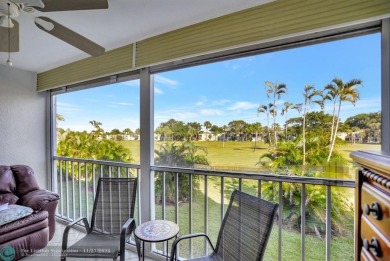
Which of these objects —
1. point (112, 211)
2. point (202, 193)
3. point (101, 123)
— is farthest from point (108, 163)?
point (202, 193)

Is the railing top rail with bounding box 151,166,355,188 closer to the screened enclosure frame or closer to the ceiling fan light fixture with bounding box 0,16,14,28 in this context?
the screened enclosure frame

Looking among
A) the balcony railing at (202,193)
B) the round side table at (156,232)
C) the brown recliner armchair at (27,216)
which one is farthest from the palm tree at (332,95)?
the brown recliner armchair at (27,216)

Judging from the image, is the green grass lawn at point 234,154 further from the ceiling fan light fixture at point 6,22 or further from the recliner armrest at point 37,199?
the recliner armrest at point 37,199

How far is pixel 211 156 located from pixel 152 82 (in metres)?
1.11

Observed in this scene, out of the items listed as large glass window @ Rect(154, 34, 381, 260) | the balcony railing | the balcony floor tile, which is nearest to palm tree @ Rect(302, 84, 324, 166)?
large glass window @ Rect(154, 34, 381, 260)

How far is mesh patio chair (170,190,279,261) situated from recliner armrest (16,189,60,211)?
77.4 inches

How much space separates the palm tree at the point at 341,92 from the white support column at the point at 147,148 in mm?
1765

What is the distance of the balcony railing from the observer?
69.3 inches

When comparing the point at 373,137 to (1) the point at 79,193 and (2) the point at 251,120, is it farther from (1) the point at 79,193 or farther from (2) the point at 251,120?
(1) the point at 79,193

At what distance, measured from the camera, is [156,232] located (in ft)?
5.90

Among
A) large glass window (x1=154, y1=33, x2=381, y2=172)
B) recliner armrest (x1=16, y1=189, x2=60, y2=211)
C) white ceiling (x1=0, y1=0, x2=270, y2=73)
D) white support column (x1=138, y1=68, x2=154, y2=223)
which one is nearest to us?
large glass window (x1=154, y1=33, x2=381, y2=172)

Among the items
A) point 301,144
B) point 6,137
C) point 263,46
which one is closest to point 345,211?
point 301,144

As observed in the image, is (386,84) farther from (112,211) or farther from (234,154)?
(112,211)

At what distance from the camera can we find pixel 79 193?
346 centimetres
